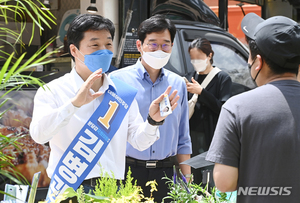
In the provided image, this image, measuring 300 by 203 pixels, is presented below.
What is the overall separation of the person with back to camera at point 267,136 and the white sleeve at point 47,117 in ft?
2.69

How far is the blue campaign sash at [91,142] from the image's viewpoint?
2055 millimetres

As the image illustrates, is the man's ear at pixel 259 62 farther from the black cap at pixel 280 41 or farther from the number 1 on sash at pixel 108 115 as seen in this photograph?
the number 1 on sash at pixel 108 115

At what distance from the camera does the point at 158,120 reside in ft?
7.02

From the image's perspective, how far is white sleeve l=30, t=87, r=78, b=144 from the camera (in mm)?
1942

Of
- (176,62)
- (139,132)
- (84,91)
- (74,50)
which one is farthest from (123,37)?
(84,91)

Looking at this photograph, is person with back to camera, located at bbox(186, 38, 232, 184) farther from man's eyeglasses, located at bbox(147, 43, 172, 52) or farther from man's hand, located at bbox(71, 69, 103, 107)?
man's hand, located at bbox(71, 69, 103, 107)

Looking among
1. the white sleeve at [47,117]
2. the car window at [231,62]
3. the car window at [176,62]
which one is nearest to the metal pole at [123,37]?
the car window at [176,62]

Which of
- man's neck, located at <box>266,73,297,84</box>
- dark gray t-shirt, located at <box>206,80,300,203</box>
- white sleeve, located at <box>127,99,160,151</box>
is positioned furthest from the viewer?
white sleeve, located at <box>127,99,160,151</box>

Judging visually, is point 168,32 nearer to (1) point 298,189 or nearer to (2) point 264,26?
(2) point 264,26

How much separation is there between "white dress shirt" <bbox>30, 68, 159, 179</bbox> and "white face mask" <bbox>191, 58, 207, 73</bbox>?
184cm

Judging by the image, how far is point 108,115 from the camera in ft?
7.25

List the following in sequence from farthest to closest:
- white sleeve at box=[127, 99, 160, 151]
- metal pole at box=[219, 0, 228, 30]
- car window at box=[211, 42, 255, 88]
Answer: metal pole at box=[219, 0, 228, 30]
car window at box=[211, 42, 255, 88]
white sleeve at box=[127, 99, 160, 151]

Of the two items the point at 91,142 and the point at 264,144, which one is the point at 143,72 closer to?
the point at 91,142

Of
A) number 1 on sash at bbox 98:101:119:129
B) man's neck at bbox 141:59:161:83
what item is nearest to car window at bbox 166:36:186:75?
man's neck at bbox 141:59:161:83
